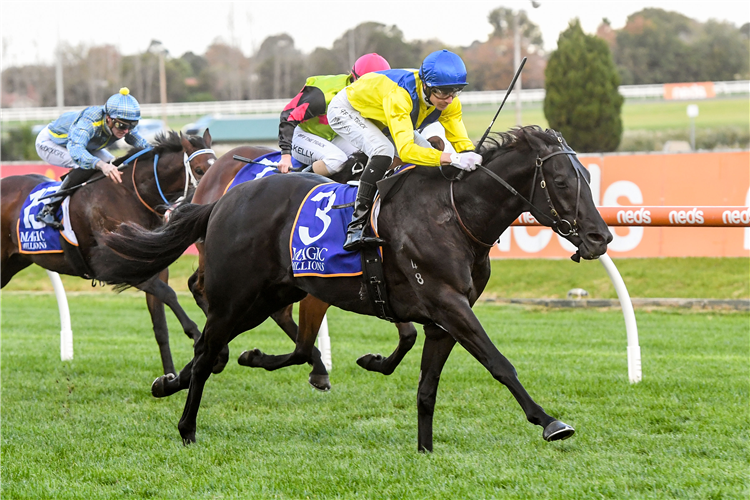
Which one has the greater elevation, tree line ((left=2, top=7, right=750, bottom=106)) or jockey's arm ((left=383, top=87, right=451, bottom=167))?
tree line ((left=2, top=7, right=750, bottom=106))

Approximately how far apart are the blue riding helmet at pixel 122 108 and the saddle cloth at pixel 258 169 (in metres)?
1.04

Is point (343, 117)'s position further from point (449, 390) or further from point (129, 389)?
point (129, 389)

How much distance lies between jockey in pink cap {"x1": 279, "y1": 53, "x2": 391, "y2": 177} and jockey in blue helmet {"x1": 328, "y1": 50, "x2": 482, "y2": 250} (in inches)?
40.5

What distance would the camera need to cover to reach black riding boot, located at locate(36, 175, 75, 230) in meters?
7.05

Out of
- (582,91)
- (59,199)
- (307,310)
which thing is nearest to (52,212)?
(59,199)

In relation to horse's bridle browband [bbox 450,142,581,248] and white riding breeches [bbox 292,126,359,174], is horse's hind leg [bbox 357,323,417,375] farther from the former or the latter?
horse's bridle browband [bbox 450,142,581,248]

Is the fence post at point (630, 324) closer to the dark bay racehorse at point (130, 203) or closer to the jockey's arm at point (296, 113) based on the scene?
the jockey's arm at point (296, 113)

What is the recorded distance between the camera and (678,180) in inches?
510

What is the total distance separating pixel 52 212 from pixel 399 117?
394 cm

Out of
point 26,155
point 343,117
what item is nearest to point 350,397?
point 343,117

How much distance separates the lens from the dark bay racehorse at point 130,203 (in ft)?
22.8

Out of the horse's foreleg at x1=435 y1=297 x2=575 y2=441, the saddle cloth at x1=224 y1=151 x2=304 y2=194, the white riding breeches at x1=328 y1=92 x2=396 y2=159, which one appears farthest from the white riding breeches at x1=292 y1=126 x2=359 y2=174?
the horse's foreleg at x1=435 y1=297 x2=575 y2=441

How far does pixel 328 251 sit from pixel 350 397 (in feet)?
6.15

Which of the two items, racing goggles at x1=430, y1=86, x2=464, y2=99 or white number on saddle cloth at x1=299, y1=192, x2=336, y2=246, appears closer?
racing goggles at x1=430, y1=86, x2=464, y2=99
